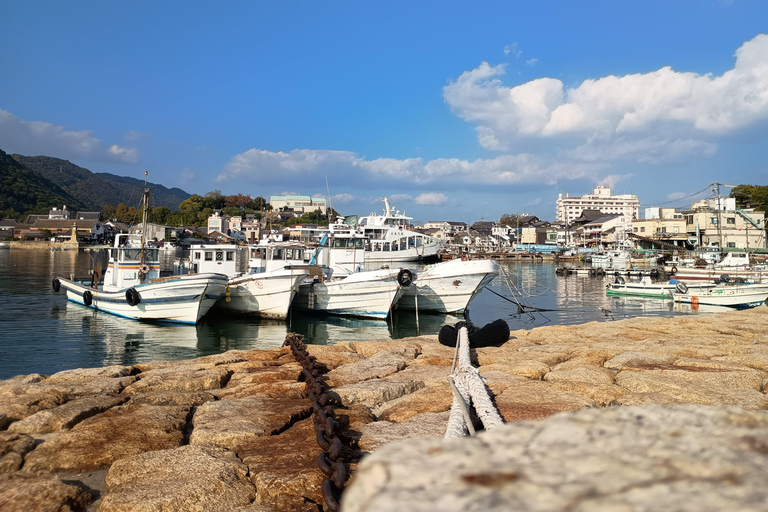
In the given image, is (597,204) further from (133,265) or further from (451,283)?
(133,265)

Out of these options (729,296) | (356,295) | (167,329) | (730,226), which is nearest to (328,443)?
(167,329)

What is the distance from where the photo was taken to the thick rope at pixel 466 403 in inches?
120

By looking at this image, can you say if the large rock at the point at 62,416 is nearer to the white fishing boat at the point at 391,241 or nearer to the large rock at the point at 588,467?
the large rock at the point at 588,467

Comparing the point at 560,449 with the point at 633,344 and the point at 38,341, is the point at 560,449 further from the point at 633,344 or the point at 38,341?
the point at 38,341

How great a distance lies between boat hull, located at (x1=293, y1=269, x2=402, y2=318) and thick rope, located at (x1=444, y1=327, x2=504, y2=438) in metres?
14.6

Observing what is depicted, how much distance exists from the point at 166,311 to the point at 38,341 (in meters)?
4.22

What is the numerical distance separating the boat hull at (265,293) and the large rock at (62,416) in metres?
14.7

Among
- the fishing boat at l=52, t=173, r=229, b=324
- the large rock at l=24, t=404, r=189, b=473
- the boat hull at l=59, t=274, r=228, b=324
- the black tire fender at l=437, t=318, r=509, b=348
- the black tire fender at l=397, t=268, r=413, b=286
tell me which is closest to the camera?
the large rock at l=24, t=404, r=189, b=473

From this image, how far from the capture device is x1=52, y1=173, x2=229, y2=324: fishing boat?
61.7ft

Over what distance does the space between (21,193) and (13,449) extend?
16947 cm

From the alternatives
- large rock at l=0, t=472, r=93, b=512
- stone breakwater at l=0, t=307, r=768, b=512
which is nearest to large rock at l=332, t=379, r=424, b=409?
stone breakwater at l=0, t=307, r=768, b=512

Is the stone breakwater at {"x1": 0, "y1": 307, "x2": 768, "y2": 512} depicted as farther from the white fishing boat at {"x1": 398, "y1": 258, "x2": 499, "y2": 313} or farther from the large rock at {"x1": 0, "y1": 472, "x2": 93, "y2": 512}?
the white fishing boat at {"x1": 398, "y1": 258, "x2": 499, "y2": 313}

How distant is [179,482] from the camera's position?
119 inches

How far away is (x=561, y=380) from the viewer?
5.38 meters
